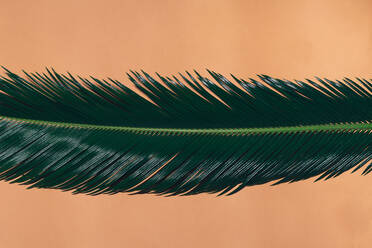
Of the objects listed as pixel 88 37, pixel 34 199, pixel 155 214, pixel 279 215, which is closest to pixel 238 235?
pixel 279 215

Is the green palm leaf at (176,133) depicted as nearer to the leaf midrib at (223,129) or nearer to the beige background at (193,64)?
the leaf midrib at (223,129)

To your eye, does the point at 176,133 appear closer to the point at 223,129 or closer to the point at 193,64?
the point at 223,129

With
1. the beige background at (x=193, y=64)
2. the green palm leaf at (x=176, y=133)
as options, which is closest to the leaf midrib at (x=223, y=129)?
the green palm leaf at (x=176, y=133)

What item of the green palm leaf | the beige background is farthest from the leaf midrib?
the beige background

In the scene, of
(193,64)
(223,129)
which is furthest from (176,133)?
(193,64)

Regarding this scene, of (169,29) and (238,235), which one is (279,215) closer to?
(238,235)
